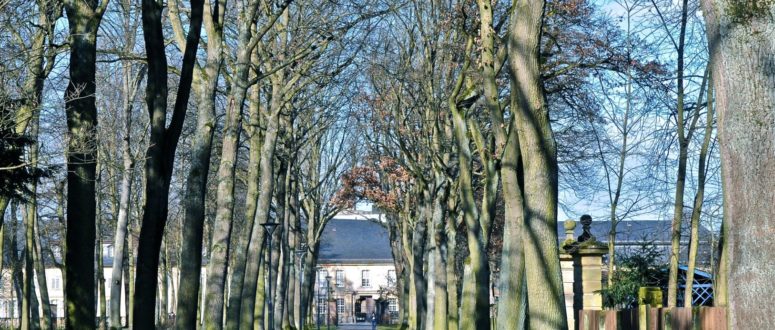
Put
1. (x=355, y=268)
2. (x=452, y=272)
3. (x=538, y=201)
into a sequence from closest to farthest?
(x=538, y=201) → (x=452, y=272) → (x=355, y=268)

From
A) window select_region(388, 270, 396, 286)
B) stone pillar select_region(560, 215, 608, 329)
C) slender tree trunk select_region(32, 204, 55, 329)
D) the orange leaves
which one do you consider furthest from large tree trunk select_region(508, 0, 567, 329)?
window select_region(388, 270, 396, 286)

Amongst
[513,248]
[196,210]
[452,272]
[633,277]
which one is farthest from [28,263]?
[513,248]

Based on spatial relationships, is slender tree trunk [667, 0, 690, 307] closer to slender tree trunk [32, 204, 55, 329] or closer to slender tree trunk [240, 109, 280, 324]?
slender tree trunk [240, 109, 280, 324]

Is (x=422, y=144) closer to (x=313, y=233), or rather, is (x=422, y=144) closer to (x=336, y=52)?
(x=336, y=52)

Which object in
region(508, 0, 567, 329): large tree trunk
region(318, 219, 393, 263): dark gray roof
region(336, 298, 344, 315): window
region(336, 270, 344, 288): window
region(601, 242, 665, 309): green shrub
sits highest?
region(508, 0, 567, 329): large tree trunk

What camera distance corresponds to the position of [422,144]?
33000 millimetres

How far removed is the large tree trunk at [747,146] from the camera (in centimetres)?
617

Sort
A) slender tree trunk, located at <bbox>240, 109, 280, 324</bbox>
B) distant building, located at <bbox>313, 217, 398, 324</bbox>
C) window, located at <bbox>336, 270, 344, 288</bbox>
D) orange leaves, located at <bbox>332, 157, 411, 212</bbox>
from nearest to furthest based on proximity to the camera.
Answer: slender tree trunk, located at <bbox>240, 109, 280, 324</bbox>
orange leaves, located at <bbox>332, 157, 411, 212</bbox>
distant building, located at <bbox>313, 217, 398, 324</bbox>
window, located at <bbox>336, 270, 344, 288</bbox>

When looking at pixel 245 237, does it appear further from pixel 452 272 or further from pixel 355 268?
pixel 355 268

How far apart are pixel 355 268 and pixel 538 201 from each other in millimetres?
107765

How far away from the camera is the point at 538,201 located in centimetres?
1256

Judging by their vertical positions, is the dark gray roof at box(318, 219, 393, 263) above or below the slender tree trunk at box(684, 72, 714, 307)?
below

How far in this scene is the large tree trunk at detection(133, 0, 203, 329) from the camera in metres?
15.0

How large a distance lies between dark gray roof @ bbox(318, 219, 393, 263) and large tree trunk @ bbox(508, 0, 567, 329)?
10472cm
